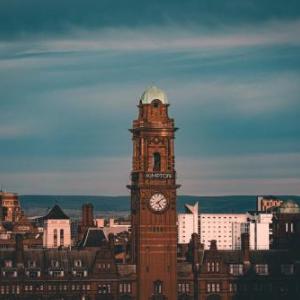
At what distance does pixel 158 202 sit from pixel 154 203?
1.35 ft

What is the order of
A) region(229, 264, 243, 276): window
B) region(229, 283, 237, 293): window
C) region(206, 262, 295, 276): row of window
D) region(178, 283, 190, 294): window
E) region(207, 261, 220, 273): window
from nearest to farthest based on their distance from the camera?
1. region(178, 283, 190, 294): window
2. region(207, 261, 220, 273): window
3. region(206, 262, 295, 276): row of window
4. region(229, 283, 237, 293): window
5. region(229, 264, 243, 276): window

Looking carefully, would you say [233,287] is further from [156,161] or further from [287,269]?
[156,161]

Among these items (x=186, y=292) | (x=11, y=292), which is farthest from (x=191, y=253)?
(x=11, y=292)

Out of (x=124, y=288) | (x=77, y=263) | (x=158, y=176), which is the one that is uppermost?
(x=158, y=176)

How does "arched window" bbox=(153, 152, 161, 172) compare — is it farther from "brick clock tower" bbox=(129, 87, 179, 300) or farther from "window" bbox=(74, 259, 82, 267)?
"window" bbox=(74, 259, 82, 267)

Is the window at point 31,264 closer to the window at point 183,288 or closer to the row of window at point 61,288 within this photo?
the row of window at point 61,288

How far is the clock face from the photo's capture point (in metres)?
188

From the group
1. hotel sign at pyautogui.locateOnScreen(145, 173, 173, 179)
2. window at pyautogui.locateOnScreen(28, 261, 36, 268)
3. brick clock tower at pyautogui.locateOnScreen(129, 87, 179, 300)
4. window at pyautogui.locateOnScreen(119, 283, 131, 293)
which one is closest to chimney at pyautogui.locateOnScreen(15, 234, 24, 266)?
window at pyautogui.locateOnScreen(28, 261, 36, 268)

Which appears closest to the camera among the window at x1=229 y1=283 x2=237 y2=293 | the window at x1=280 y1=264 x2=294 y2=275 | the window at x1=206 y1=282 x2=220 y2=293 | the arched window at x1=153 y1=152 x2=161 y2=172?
the arched window at x1=153 y1=152 x2=161 y2=172

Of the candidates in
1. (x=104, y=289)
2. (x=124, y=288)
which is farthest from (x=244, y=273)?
(x=104, y=289)

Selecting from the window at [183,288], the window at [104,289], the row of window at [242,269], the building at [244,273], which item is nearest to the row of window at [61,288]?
the window at [104,289]

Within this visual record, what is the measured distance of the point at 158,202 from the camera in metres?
188

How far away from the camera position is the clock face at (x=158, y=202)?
615ft

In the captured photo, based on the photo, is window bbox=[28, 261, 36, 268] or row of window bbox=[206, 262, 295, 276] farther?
row of window bbox=[206, 262, 295, 276]
